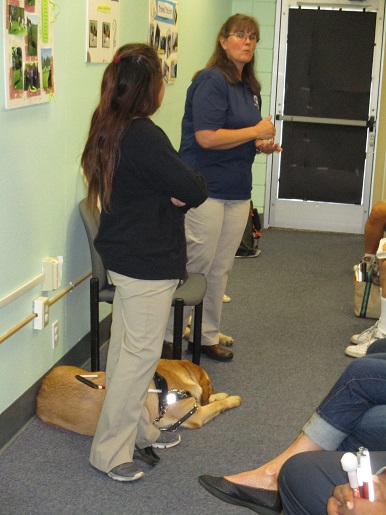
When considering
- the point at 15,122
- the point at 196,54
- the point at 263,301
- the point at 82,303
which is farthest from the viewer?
the point at 196,54

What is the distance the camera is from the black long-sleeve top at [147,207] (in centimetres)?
247

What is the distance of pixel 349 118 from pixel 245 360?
138 inches

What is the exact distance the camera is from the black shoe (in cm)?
250

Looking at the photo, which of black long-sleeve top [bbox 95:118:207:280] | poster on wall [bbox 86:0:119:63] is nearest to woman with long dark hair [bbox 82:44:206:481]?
black long-sleeve top [bbox 95:118:207:280]

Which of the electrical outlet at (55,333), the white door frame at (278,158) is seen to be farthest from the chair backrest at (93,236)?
the white door frame at (278,158)

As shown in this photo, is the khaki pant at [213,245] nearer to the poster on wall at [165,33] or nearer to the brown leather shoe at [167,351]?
the brown leather shoe at [167,351]

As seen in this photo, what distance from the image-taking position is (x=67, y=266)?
348 centimetres

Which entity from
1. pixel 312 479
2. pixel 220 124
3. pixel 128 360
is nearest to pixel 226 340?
pixel 220 124

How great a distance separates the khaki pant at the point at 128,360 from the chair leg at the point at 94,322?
2.08 feet

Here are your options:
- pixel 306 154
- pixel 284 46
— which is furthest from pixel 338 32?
pixel 306 154

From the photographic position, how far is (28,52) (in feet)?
9.19

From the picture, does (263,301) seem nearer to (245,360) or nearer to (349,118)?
(245,360)

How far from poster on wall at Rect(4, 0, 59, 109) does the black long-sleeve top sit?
51 centimetres

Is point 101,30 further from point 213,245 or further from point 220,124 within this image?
point 213,245
